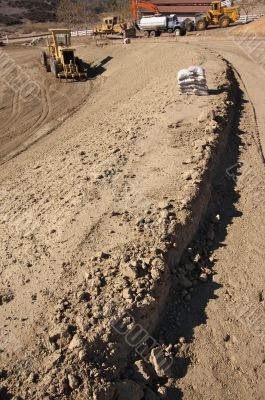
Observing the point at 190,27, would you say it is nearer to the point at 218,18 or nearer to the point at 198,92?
the point at 218,18

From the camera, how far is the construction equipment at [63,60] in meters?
19.5

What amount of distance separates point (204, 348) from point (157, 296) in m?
0.98

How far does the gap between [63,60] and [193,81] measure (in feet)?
31.5

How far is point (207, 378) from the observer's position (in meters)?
5.33

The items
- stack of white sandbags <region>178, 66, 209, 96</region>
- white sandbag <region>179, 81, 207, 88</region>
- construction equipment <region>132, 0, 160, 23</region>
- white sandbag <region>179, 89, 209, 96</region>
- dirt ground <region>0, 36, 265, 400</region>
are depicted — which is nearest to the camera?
dirt ground <region>0, 36, 265, 400</region>

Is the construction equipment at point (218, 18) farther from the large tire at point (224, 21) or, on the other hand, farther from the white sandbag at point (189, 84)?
the white sandbag at point (189, 84)

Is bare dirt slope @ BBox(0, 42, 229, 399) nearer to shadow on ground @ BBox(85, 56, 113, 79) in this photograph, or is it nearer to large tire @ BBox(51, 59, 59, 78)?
large tire @ BBox(51, 59, 59, 78)

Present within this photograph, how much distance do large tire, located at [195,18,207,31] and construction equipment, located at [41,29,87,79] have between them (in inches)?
615

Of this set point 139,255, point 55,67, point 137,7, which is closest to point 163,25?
point 137,7

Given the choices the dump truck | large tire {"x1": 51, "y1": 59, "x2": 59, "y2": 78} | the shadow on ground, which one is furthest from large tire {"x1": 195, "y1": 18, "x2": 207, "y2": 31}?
large tire {"x1": 51, "y1": 59, "x2": 59, "y2": 78}

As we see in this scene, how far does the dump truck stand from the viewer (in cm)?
3194

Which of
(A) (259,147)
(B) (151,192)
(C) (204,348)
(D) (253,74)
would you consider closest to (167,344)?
(C) (204,348)

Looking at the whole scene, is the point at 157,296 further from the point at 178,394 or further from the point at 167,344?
the point at 178,394

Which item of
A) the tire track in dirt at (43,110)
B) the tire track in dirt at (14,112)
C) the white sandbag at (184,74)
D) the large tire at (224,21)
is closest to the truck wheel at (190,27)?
the large tire at (224,21)
